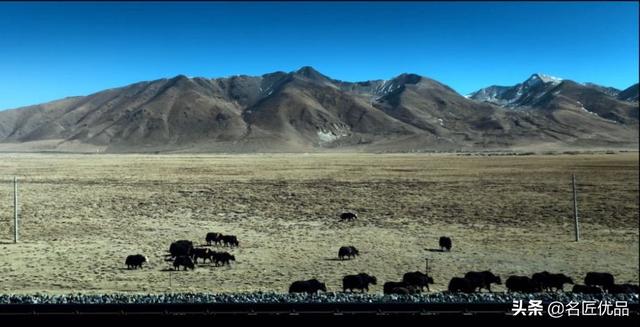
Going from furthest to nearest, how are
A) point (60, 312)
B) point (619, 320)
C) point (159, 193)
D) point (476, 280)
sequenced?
point (159, 193)
point (476, 280)
point (60, 312)
point (619, 320)

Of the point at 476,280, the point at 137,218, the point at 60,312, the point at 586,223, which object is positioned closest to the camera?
the point at 60,312

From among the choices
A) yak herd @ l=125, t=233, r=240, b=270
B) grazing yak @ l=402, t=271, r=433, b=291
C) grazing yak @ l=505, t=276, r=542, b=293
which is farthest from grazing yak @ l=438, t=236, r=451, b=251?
yak herd @ l=125, t=233, r=240, b=270

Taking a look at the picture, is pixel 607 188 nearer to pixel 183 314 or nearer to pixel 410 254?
pixel 410 254

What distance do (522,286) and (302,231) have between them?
11312 millimetres

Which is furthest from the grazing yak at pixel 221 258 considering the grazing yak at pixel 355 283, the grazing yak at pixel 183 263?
the grazing yak at pixel 355 283

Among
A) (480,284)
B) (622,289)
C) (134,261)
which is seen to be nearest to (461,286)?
(480,284)

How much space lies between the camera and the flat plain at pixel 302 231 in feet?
47.9

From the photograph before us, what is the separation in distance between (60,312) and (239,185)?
3178 cm

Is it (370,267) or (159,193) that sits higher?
(159,193)

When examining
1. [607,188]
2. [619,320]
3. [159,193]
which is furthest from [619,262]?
[159,193]

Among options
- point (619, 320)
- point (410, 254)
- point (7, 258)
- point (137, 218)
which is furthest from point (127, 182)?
point (619, 320)

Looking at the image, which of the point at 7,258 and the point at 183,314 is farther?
the point at 7,258

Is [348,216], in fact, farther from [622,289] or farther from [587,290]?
[622,289]

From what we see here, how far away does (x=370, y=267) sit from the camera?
51.9ft
